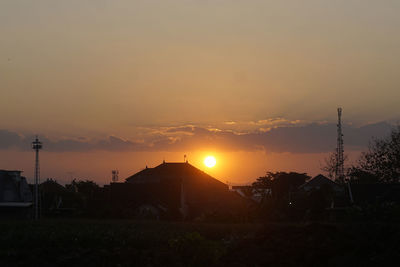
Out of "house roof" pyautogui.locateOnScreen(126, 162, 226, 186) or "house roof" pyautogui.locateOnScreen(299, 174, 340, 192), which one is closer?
"house roof" pyautogui.locateOnScreen(299, 174, 340, 192)

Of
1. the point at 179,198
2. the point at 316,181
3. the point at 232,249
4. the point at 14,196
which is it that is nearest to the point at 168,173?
the point at 179,198

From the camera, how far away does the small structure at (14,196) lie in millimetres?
60125

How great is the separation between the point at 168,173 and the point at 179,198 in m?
17.9

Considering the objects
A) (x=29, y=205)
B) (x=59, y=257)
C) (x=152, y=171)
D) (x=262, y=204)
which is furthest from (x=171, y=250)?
(x=152, y=171)

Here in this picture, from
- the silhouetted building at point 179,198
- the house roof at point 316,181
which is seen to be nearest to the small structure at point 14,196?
the silhouetted building at point 179,198

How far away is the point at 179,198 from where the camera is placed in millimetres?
65875

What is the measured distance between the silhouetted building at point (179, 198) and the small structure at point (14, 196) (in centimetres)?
980

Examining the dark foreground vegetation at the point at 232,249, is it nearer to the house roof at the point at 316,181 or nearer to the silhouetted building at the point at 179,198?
the silhouetted building at the point at 179,198

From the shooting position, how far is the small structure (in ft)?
197

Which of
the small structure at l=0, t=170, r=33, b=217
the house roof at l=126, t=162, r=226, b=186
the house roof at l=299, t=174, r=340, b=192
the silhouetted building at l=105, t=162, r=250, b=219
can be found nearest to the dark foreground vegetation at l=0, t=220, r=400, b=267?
the silhouetted building at l=105, t=162, r=250, b=219

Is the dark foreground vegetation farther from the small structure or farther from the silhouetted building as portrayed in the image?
the small structure

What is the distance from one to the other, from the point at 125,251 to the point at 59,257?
3.34 meters

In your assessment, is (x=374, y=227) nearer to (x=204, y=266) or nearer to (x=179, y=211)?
(x=204, y=266)

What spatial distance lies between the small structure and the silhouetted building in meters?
9.80
